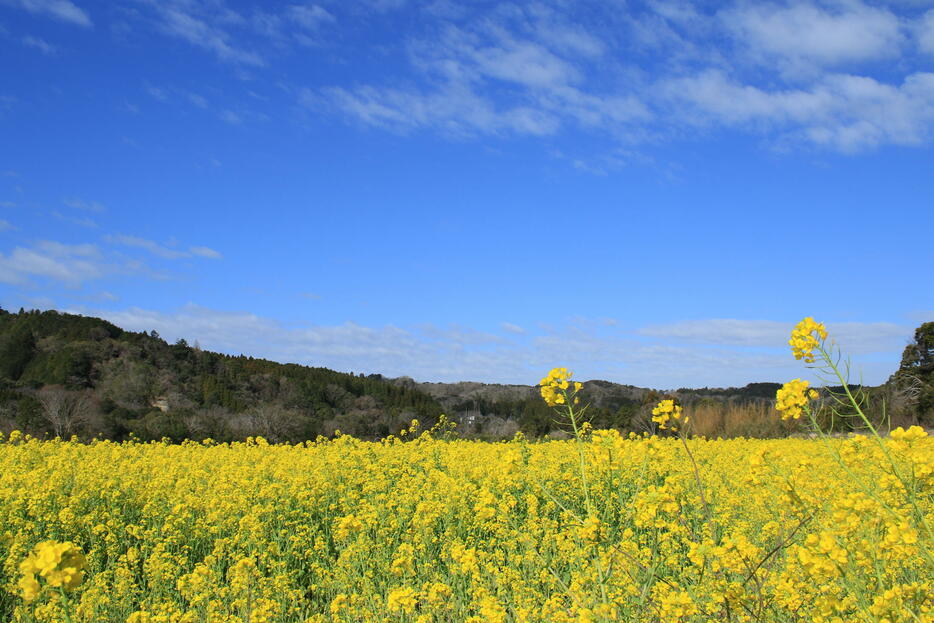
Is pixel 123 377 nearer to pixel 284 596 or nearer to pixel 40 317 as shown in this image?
pixel 40 317

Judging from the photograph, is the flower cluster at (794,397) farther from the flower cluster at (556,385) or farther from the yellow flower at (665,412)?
the flower cluster at (556,385)

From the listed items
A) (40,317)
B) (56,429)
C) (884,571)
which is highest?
(40,317)

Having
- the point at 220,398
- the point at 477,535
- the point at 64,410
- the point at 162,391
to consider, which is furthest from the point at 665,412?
the point at 162,391

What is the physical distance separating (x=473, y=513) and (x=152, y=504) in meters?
3.45

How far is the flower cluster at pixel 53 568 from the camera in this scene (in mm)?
1787

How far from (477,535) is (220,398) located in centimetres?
2429

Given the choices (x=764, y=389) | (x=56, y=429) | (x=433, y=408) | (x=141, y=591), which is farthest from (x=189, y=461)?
(x=764, y=389)

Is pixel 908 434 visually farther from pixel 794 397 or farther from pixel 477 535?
pixel 477 535

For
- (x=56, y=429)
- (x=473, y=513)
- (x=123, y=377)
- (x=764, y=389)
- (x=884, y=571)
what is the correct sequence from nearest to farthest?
(x=884, y=571)
(x=473, y=513)
(x=56, y=429)
(x=123, y=377)
(x=764, y=389)

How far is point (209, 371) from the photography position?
31594mm

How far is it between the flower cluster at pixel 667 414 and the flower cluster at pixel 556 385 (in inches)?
17.1

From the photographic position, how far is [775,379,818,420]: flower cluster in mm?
3127

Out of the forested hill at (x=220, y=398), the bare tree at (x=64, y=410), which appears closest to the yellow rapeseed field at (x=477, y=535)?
the bare tree at (x=64, y=410)

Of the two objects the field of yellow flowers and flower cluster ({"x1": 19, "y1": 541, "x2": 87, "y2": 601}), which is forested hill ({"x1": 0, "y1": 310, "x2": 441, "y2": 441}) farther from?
flower cluster ({"x1": 19, "y1": 541, "x2": 87, "y2": 601})
